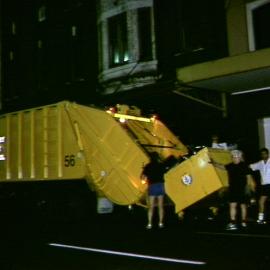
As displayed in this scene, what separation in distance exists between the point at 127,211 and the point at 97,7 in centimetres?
920

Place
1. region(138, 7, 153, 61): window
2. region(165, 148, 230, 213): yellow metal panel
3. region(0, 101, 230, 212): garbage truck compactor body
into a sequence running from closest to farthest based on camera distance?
region(165, 148, 230, 213): yellow metal panel < region(0, 101, 230, 212): garbage truck compactor body < region(138, 7, 153, 61): window

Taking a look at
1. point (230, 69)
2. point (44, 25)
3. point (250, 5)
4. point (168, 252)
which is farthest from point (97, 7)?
point (168, 252)

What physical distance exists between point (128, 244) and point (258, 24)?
8577 millimetres

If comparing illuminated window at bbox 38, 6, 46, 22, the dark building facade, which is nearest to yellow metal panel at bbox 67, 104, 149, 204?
the dark building facade

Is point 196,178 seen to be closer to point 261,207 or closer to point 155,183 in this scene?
point 155,183

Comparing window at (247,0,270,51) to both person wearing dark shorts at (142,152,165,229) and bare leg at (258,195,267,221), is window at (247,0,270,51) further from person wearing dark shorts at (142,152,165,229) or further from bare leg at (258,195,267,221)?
person wearing dark shorts at (142,152,165,229)

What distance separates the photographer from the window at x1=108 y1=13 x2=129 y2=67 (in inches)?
704

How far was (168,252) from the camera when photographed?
26.7 feet

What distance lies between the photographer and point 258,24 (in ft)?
48.3

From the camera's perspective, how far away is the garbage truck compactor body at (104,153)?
34.4 feet

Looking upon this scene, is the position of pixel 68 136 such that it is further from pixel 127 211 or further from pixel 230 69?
pixel 230 69

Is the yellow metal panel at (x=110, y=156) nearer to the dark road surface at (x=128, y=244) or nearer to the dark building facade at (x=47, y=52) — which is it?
the dark road surface at (x=128, y=244)

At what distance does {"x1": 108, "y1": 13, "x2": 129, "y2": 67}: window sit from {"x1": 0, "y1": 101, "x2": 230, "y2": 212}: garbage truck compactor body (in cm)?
536

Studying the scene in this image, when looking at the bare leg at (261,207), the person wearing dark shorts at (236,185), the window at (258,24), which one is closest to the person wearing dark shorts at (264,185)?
the bare leg at (261,207)
